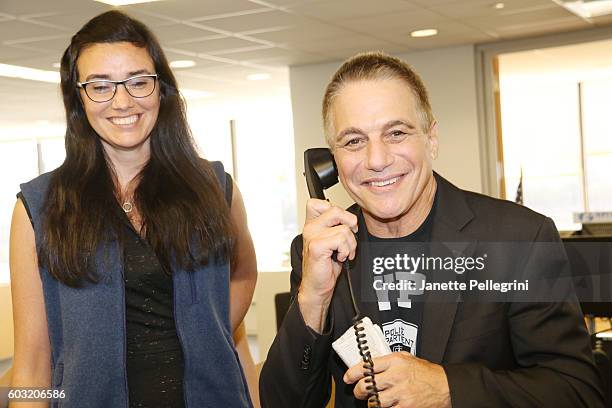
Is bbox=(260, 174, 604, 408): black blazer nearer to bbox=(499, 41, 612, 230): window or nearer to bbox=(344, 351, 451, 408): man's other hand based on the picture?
bbox=(344, 351, 451, 408): man's other hand

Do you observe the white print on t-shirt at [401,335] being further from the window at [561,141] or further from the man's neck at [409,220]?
the window at [561,141]

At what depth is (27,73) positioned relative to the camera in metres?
7.48

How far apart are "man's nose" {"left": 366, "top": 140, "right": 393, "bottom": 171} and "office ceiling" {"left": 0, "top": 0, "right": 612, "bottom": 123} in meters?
3.88

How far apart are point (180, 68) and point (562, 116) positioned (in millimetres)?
5610

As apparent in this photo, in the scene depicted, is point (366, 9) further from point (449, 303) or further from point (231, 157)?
point (231, 157)

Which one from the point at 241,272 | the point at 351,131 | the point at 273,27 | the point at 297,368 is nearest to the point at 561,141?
the point at 273,27

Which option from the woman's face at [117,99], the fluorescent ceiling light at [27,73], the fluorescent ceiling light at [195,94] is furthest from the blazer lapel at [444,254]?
the fluorescent ceiling light at [195,94]

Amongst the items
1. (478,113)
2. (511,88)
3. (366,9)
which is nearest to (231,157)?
(511,88)

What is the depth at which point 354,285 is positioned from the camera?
144 centimetres

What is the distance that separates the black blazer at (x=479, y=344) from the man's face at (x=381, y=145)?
0.29 feet

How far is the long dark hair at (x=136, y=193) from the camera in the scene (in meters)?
1.73

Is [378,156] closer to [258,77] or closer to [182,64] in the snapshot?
[182,64]

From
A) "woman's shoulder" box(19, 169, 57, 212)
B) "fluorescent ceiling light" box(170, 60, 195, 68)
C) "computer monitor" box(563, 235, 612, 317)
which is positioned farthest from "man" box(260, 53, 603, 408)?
"fluorescent ceiling light" box(170, 60, 195, 68)

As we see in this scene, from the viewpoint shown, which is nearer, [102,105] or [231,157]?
[102,105]
